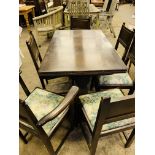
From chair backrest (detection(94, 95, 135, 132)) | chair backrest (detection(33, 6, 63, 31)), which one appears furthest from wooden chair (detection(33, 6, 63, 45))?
chair backrest (detection(94, 95, 135, 132))

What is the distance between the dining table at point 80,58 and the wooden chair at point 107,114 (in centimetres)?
24

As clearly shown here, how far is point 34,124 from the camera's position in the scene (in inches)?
43.3


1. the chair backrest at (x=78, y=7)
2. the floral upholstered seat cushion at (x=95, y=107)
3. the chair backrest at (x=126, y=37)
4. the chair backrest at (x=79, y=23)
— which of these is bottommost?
the floral upholstered seat cushion at (x=95, y=107)

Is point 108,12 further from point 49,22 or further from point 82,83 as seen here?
point 82,83

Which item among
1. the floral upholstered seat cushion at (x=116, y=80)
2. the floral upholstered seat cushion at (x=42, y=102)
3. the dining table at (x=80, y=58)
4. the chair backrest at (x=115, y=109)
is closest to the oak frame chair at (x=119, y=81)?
the floral upholstered seat cushion at (x=116, y=80)

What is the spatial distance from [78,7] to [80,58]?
2.49 m

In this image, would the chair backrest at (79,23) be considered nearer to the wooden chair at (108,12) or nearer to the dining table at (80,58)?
the dining table at (80,58)

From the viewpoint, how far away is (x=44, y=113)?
1.45 m

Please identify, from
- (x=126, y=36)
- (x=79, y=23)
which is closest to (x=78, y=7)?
(x=79, y=23)

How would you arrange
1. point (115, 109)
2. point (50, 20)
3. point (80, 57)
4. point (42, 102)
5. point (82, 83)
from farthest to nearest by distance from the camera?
point (50, 20) < point (82, 83) < point (80, 57) < point (42, 102) < point (115, 109)

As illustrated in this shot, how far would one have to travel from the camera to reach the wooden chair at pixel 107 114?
962 millimetres

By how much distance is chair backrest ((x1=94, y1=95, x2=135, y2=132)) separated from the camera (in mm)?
951
